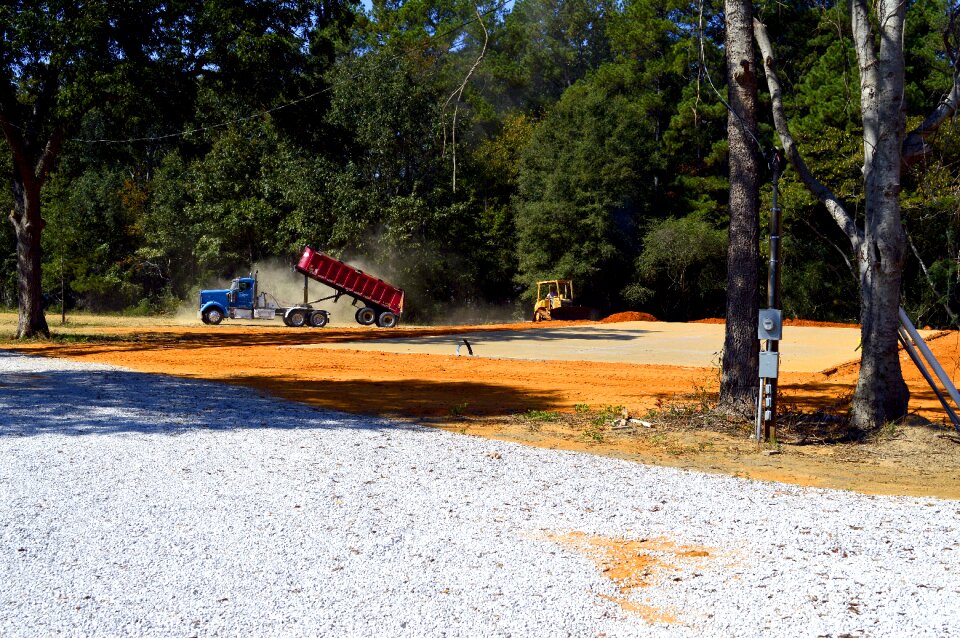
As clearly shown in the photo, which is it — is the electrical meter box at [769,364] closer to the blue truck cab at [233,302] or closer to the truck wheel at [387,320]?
the truck wheel at [387,320]

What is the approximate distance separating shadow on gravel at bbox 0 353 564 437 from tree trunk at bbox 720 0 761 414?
353cm

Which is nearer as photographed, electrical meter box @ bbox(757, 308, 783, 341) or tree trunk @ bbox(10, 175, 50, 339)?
electrical meter box @ bbox(757, 308, 783, 341)

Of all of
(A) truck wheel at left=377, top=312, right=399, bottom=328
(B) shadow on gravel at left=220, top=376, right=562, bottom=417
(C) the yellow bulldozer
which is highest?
(C) the yellow bulldozer

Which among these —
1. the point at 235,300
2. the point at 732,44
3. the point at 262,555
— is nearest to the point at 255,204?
the point at 235,300

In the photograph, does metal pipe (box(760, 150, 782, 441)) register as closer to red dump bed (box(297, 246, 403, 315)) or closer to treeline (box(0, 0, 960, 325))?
treeline (box(0, 0, 960, 325))

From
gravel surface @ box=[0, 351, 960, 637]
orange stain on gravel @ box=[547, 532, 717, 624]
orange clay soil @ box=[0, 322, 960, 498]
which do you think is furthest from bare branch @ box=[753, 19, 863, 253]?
orange stain on gravel @ box=[547, 532, 717, 624]

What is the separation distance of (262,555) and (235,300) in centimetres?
3280

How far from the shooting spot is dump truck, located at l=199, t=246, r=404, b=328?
1403 inches

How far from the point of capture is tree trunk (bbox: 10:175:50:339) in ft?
84.1

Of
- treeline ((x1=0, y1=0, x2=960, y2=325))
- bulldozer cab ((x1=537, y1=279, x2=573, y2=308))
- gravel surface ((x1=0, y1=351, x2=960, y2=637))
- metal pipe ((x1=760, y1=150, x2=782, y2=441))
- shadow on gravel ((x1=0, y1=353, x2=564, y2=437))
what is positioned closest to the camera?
gravel surface ((x1=0, y1=351, x2=960, y2=637))

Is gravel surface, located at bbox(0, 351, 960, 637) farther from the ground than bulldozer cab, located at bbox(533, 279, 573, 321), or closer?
closer

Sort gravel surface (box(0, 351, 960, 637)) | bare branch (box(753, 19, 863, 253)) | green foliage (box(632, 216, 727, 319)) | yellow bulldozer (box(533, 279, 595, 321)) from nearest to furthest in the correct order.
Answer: gravel surface (box(0, 351, 960, 637)) → bare branch (box(753, 19, 863, 253)) → yellow bulldozer (box(533, 279, 595, 321)) → green foliage (box(632, 216, 727, 319))

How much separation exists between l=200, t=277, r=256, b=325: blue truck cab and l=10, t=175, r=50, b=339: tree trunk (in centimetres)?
1057

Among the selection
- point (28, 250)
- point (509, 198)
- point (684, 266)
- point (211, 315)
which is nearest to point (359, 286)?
point (211, 315)
